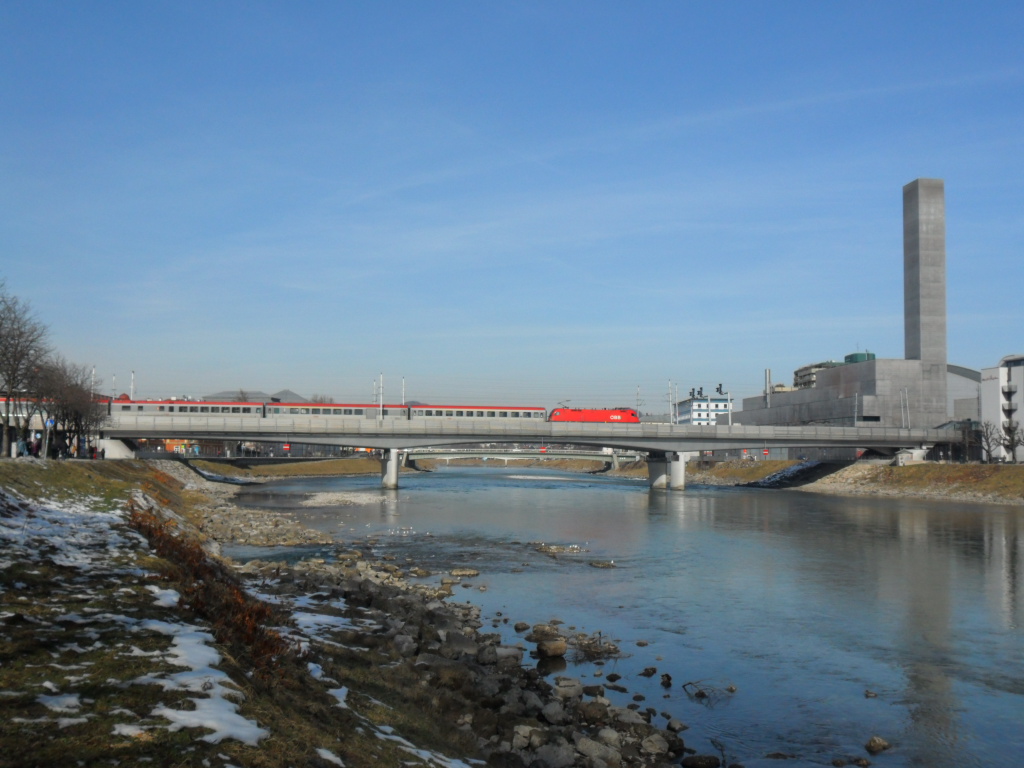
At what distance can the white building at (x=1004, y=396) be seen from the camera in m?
97.9

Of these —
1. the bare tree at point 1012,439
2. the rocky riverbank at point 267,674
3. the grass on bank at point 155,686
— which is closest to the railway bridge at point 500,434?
the bare tree at point 1012,439

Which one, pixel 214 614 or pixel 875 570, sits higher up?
pixel 214 614

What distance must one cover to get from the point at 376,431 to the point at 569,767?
74044 millimetres

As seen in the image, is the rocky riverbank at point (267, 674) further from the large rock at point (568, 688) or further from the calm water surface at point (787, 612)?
the calm water surface at point (787, 612)

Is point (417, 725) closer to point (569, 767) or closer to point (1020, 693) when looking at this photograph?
point (569, 767)

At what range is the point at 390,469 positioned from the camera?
87.3 metres

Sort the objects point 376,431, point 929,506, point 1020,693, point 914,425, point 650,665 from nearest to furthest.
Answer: point 1020,693 → point 650,665 → point 929,506 → point 376,431 → point 914,425

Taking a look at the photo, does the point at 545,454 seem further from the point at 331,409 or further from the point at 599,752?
the point at 599,752

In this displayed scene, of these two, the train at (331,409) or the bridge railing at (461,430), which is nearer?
the bridge railing at (461,430)

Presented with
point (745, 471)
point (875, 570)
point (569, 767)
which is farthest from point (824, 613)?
point (745, 471)

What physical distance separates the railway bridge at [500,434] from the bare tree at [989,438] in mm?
4212

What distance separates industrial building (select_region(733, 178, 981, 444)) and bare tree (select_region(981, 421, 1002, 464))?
22.2 m

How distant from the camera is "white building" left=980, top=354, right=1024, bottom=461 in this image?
3853 inches

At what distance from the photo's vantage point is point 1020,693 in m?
17.0
